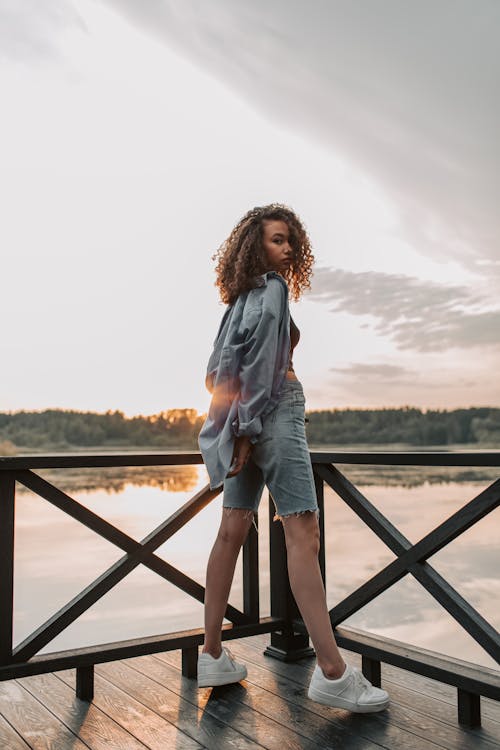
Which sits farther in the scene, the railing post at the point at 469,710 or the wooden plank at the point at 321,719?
the railing post at the point at 469,710

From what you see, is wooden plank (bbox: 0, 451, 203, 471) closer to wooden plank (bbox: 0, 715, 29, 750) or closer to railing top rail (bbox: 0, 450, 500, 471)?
railing top rail (bbox: 0, 450, 500, 471)

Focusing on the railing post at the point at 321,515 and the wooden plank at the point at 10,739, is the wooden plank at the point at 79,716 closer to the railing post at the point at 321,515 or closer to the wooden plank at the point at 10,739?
the wooden plank at the point at 10,739

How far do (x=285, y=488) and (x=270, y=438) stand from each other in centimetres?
15

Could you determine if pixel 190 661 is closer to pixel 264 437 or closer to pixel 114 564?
pixel 114 564

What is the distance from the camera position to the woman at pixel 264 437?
1665mm

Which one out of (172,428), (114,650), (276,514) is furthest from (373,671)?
(172,428)

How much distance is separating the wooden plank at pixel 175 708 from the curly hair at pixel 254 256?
121 centimetres

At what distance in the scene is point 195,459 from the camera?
7.41ft

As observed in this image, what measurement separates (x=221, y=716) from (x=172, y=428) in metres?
4.80

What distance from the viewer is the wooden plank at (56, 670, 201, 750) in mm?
1582

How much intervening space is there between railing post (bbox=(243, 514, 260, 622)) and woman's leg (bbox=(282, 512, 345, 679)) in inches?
22.0

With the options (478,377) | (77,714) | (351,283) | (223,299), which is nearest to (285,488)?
(223,299)

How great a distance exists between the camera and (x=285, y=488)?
5.63 ft

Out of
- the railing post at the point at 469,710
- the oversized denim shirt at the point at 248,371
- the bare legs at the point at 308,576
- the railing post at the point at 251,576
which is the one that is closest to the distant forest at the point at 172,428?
the railing post at the point at 251,576
